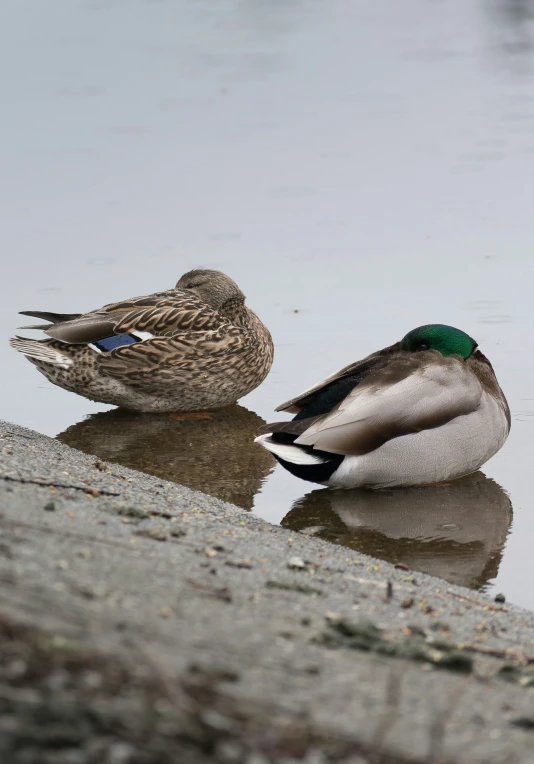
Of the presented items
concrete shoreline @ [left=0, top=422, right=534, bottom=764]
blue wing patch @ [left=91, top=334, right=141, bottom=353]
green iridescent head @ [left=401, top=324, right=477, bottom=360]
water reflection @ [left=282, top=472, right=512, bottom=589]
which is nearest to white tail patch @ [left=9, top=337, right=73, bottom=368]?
blue wing patch @ [left=91, top=334, right=141, bottom=353]

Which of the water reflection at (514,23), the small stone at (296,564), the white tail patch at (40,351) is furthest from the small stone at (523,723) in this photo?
the water reflection at (514,23)

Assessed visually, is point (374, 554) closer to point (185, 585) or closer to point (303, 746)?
point (185, 585)

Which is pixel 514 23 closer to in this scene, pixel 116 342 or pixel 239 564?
pixel 116 342

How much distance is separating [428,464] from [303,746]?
328cm

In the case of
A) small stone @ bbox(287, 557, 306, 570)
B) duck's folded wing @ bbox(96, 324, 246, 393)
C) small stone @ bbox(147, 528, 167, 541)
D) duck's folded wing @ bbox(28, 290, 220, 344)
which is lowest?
duck's folded wing @ bbox(96, 324, 246, 393)

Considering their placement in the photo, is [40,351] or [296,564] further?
[40,351]

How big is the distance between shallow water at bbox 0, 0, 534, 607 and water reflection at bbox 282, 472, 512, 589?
0.01m

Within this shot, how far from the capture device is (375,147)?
10.4 m

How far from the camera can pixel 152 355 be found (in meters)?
6.44

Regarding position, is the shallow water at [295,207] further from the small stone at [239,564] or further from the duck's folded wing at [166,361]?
the small stone at [239,564]

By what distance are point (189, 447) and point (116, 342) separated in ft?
2.67

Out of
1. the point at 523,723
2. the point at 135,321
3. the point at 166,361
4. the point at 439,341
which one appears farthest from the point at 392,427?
the point at 523,723

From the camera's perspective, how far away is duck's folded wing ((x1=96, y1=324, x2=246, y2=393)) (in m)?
6.43

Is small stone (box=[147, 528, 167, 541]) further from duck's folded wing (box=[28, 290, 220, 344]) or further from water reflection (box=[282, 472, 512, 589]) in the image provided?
duck's folded wing (box=[28, 290, 220, 344])
